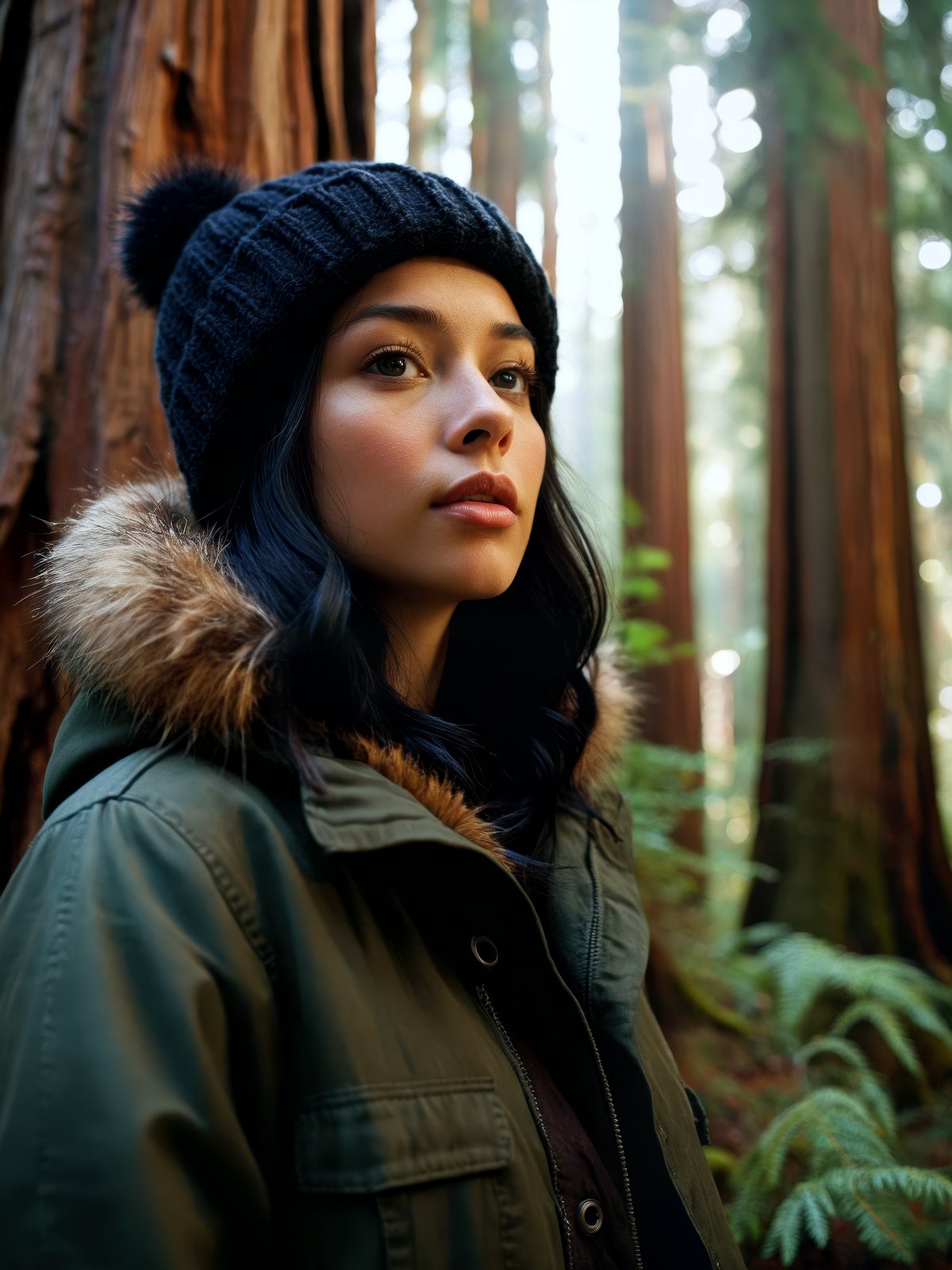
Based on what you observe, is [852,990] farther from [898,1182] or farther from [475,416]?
[475,416]

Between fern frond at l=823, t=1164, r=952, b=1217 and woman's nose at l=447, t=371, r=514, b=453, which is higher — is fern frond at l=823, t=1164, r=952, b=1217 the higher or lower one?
the lower one

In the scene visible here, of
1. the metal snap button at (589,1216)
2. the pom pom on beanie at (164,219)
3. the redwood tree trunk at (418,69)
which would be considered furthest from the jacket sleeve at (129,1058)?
the redwood tree trunk at (418,69)

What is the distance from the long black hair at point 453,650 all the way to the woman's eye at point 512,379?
0.18m

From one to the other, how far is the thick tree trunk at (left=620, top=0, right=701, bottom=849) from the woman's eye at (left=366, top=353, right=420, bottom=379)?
5805 mm

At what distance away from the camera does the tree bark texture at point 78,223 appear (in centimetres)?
228

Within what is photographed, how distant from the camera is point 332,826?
4.25 ft

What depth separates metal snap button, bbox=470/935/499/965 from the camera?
4.79ft

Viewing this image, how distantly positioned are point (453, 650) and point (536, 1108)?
1060 mm

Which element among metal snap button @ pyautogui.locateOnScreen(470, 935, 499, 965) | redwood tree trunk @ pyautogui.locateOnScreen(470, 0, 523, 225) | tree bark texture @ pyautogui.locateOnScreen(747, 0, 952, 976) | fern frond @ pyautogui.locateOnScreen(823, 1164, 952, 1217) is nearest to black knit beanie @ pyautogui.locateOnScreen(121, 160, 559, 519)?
metal snap button @ pyautogui.locateOnScreen(470, 935, 499, 965)

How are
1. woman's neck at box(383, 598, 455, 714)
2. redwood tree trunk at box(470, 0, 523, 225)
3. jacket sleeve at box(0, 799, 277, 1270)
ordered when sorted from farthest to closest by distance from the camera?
redwood tree trunk at box(470, 0, 523, 225)
woman's neck at box(383, 598, 455, 714)
jacket sleeve at box(0, 799, 277, 1270)

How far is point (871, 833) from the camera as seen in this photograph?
495cm

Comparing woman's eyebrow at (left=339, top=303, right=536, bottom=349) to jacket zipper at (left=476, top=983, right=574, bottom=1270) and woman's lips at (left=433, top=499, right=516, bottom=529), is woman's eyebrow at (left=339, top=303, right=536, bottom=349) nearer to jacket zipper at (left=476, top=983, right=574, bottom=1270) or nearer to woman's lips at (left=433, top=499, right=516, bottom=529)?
woman's lips at (left=433, top=499, right=516, bottom=529)

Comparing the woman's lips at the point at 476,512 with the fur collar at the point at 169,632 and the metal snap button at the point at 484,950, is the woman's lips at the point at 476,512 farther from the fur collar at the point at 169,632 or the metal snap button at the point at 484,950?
the metal snap button at the point at 484,950

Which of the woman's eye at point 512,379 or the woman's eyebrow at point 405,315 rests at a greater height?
the woman's eyebrow at point 405,315
